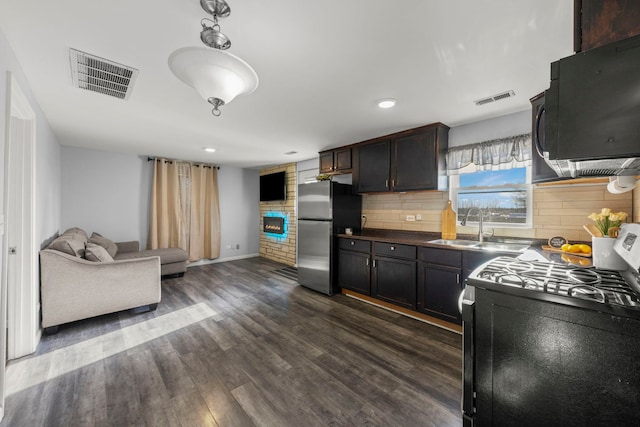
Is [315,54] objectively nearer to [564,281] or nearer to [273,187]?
[564,281]

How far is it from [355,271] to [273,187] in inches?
131

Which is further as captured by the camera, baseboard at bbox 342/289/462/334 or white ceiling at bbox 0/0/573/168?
baseboard at bbox 342/289/462/334

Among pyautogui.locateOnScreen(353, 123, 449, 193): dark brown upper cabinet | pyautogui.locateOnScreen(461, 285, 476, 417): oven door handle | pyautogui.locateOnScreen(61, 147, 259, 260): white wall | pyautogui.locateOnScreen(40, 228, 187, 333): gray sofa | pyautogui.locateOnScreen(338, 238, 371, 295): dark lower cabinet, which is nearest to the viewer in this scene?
pyautogui.locateOnScreen(461, 285, 476, 417): oven door handle

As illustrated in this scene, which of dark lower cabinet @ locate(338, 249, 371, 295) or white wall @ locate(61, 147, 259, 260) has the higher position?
white wall @ locate(61, 147, 259, 260)

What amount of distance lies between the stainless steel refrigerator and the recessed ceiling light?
4.69ft

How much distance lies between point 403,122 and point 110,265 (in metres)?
3.65

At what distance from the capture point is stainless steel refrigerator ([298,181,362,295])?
3758 mm

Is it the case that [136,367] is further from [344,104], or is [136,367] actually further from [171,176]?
[171,176]

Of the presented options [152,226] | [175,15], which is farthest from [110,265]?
[175,15]

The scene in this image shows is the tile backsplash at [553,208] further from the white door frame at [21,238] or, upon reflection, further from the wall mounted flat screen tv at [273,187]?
the white door frame at [21,238]

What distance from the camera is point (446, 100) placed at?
2389 millimetres

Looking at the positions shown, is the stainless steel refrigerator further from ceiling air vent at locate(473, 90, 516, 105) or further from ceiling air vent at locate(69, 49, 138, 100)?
ceiling air vent at locate(69, 49, 138, 100)

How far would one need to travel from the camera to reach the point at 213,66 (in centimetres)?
122

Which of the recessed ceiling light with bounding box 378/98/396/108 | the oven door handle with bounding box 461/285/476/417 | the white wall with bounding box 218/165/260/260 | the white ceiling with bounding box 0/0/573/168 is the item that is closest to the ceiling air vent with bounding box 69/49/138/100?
the white ceiling with bounding box 0/0/573/168
